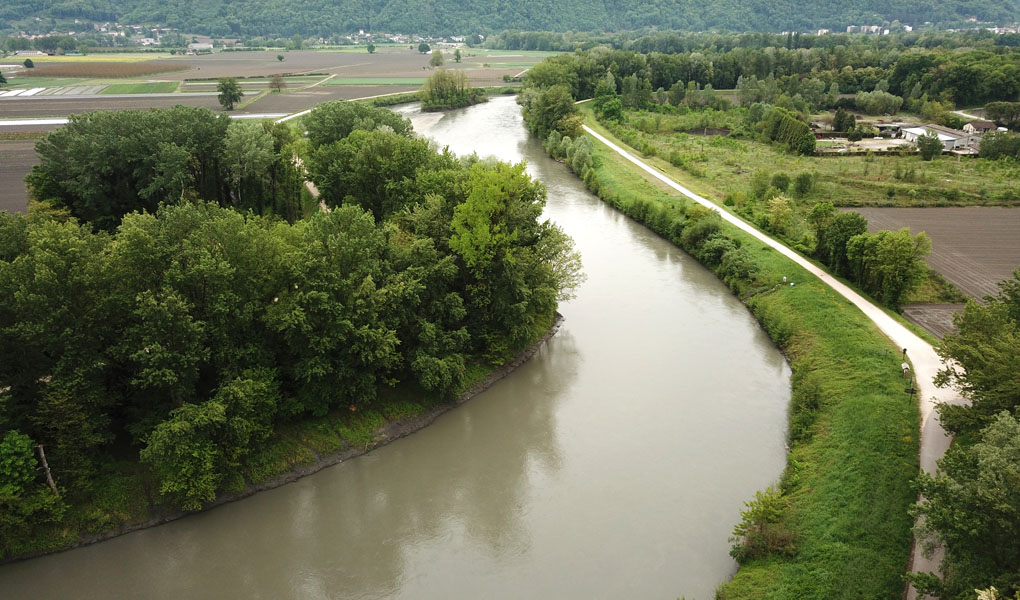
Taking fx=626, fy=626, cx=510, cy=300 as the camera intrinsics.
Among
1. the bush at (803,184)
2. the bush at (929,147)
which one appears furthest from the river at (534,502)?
the bush at (929,147)

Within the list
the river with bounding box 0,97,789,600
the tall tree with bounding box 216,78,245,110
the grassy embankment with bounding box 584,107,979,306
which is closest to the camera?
the river with bounding box 0,97,789,600

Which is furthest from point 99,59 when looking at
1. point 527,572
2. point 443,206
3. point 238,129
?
point 527,572

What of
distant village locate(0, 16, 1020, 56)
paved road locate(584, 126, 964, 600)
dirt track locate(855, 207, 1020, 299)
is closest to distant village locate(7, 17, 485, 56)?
distant village locate(0, 16, 1020, 56)

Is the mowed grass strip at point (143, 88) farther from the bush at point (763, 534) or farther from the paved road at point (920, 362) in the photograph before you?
the bush at point (763, 534)

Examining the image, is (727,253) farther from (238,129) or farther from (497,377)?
(238,129)

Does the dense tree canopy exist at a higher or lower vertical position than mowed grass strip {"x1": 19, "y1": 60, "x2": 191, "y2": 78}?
lower

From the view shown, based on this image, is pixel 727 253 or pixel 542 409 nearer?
pixel 542 409

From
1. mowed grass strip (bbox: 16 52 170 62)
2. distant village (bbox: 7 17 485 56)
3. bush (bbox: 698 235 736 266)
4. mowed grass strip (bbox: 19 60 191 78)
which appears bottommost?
bush (bbox: 698 235 736 266)

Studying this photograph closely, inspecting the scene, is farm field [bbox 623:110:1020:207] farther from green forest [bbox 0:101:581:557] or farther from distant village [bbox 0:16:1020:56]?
distant village [bbox 0:16:1020:56]
